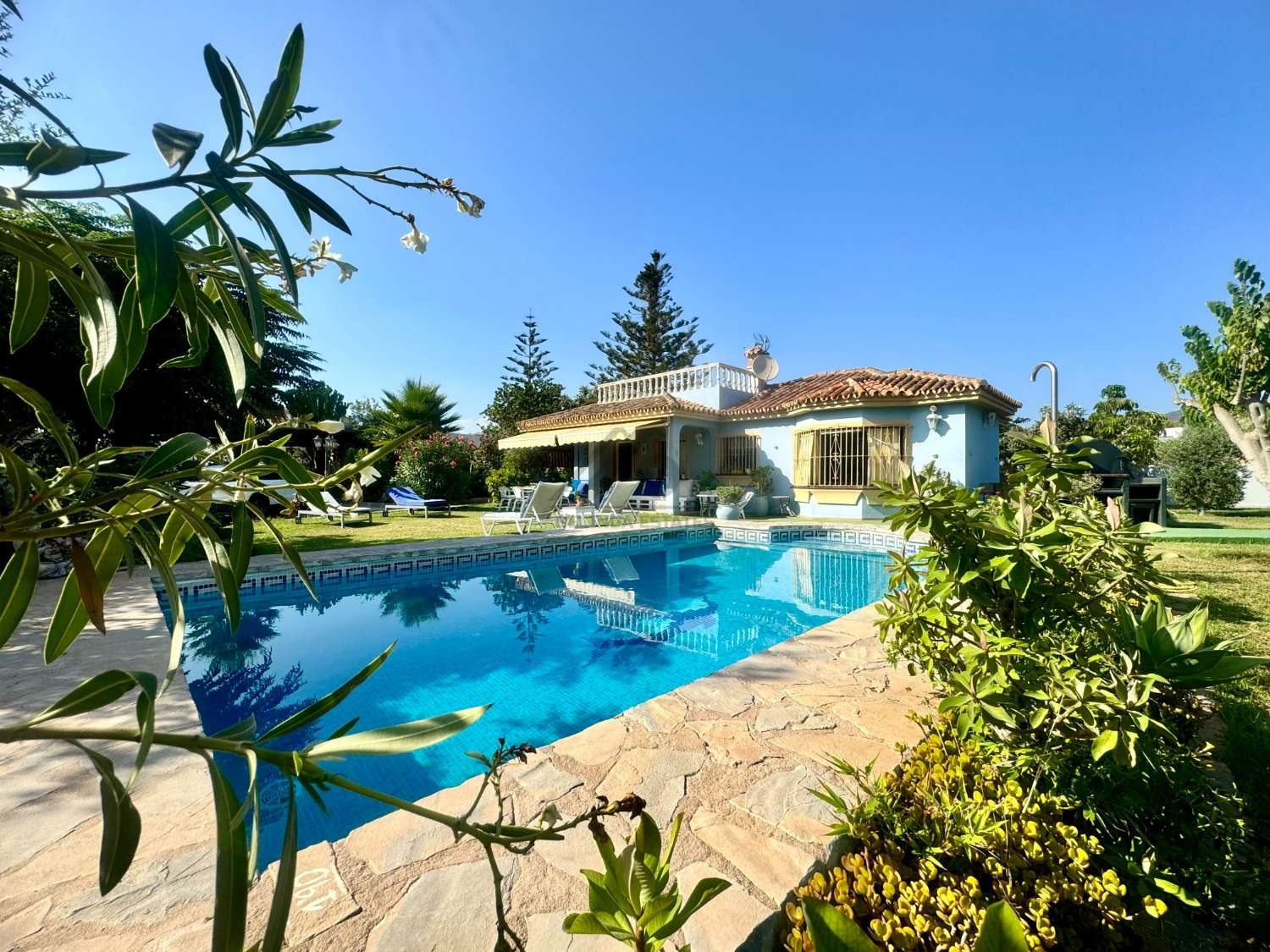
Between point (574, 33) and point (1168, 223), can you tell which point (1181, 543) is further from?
point (574, 33)

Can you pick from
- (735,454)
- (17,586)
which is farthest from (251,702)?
(735,454)

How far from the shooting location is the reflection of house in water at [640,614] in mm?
7141

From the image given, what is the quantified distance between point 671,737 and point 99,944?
2.77 meters

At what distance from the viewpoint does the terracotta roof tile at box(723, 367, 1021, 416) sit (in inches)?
629

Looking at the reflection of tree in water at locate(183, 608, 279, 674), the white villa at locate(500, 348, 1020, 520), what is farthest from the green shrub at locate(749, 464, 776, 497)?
the reflection of tree in water at locate(183, 608, 279, 674)

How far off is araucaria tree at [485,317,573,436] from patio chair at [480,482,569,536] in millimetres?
18733

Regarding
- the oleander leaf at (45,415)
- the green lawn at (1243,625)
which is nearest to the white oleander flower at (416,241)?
the oleander leaf at (45,415)

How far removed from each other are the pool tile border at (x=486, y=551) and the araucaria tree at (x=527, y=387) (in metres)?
21.4

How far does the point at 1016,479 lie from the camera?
3.19m

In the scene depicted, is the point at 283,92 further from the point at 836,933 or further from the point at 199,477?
the point at 836,933

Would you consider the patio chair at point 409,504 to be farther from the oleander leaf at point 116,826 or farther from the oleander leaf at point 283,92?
the oleander leaf at point 116,826

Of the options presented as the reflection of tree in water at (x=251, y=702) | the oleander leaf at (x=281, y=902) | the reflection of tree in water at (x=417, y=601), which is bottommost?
the reflection of tree in water at (x=251, y=702)

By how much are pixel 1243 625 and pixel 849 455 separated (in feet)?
40.6

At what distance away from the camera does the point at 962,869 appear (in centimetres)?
227
